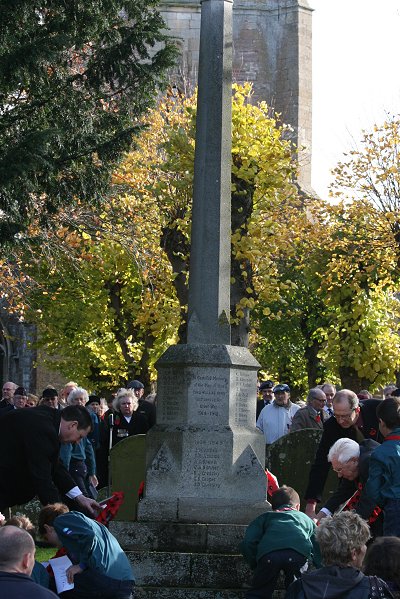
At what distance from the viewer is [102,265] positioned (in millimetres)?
31922

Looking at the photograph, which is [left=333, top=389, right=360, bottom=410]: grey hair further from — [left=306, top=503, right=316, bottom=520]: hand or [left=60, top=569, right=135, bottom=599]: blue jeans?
[left=60, top=569, right=135, bottom=599]: blue jeans

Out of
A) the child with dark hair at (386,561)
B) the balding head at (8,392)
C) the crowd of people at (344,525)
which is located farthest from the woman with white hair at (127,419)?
the child with dark hair at (386,561)

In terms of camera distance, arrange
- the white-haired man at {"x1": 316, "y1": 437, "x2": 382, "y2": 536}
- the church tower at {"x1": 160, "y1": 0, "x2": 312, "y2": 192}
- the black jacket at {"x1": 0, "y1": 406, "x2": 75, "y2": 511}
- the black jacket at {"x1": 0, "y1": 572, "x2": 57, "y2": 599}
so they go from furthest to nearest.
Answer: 1. the church tower at {"x1": 160, "y1": 0, "x2": 312, "y2": 192}
2. the black jacket at {"x1": 0, "y1": 406, "x2": 75, "y2": 511}
3. the white-haired man at {"x1": 316, "y1": 437, "x2": 382, "y2": 536}
4. the black jacket at {"x1": 0, "y1": 572, "x2": 57, "y2": 599}

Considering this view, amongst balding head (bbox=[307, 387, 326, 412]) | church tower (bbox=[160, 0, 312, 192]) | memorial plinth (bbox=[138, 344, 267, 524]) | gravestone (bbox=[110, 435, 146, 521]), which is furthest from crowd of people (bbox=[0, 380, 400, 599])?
church tower (bbox=[160, 0, 312, 192])

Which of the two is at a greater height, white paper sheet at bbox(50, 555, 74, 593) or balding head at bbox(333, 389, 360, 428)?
balding head at bbox(333, 389, 360, 428)

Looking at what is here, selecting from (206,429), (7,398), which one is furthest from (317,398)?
(206,429)

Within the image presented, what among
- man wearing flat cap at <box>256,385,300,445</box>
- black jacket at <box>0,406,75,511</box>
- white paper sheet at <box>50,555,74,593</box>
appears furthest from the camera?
man wearing flat cap at <box>256,385,300,445</box>

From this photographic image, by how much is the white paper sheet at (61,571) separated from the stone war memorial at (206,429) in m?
2.10

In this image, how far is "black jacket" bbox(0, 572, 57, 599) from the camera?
5.93 m

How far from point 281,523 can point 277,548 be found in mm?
187

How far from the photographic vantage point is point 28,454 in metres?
10.2

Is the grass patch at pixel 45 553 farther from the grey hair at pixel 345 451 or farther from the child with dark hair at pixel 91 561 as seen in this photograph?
the child with dark hair at pixel 91 561

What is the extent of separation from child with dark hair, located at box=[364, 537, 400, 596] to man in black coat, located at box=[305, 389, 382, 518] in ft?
13.8

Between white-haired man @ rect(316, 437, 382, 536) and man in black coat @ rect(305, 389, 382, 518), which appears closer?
white-haired man @ rect(316, 437, 382, 536)
